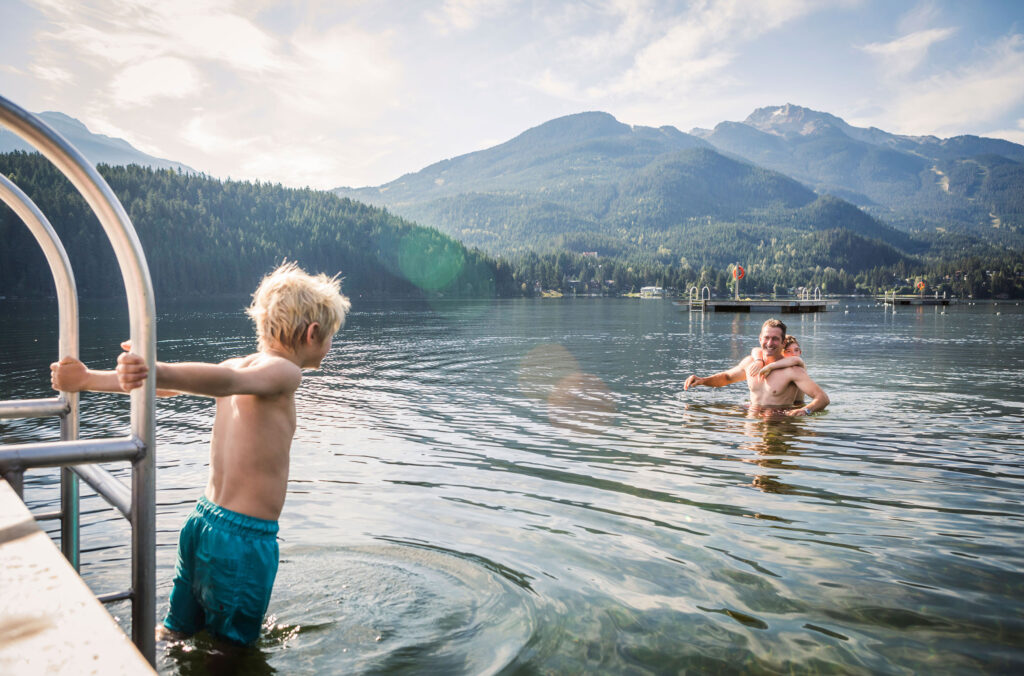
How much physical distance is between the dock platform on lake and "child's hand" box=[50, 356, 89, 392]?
974mm

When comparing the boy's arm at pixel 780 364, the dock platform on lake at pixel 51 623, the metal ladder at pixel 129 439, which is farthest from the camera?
the boy's arm at pixel 780 364

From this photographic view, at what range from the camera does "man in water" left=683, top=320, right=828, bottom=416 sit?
42.3ft

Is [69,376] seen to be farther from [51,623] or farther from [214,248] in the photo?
[214,248]

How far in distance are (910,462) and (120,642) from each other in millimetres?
10110

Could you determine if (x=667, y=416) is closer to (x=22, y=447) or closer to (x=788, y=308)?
(x=22, y=447)

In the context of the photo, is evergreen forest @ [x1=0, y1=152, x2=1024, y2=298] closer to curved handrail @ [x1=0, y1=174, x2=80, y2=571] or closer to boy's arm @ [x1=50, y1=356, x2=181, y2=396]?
curved handrail @ [x1=0, y1=174, x2=80, y2=571]

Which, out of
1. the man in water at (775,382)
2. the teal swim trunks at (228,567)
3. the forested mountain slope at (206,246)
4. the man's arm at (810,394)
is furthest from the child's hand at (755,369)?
the forested mountain slope at (206,246)

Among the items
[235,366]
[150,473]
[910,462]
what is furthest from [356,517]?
[910,462]

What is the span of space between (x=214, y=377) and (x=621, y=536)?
4577 mm

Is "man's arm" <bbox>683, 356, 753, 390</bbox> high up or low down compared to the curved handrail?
down

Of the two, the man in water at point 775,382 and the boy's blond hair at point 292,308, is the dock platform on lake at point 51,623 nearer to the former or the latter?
the boy's blond hair at point 292,308

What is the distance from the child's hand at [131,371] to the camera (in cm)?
250

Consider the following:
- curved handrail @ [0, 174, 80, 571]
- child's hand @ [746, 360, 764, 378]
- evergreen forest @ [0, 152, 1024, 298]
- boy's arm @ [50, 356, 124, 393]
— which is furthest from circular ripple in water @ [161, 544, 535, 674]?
evergreen forest @ [0, 152, 1024, 298]

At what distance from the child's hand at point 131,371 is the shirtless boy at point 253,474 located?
2.83 ft
